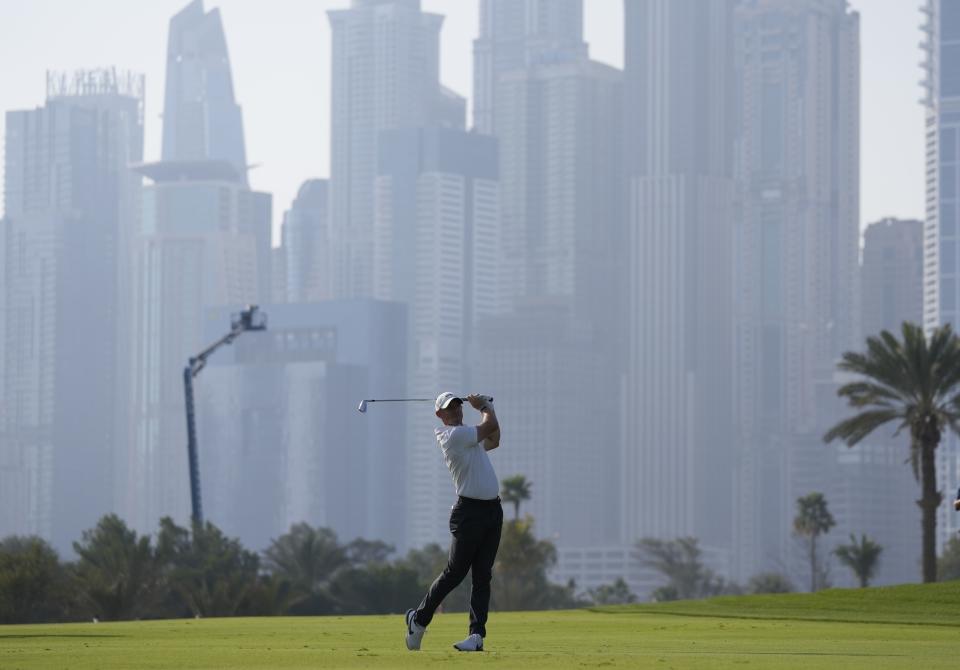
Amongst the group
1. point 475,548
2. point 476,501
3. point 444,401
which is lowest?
point 475,548

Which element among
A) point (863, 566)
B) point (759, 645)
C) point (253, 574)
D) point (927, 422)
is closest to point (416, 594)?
point (253, 574)

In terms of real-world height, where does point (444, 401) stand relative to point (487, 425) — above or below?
above

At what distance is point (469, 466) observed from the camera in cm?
1969

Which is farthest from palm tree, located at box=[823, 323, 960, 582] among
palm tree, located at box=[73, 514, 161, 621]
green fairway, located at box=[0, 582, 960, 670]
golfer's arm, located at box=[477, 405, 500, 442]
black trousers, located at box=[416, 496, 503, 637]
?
golfer's arm, located at box=[477, 405, 500, 442]

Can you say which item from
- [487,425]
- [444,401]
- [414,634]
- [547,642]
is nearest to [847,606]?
[547,642]

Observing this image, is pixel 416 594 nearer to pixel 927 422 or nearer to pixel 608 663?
pixel 927 422

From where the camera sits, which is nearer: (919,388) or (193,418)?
(919,388)

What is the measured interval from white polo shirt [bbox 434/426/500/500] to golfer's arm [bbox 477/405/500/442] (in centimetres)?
6

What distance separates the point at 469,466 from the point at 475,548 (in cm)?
75

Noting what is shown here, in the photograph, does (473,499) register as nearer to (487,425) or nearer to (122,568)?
(487,425)

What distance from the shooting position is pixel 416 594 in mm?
98750

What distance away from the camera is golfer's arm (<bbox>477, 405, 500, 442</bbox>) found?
1955cm

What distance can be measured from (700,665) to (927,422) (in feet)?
185

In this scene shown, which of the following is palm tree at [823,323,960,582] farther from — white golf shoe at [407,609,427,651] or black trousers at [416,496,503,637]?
black trousers at [416,496,503,637]
